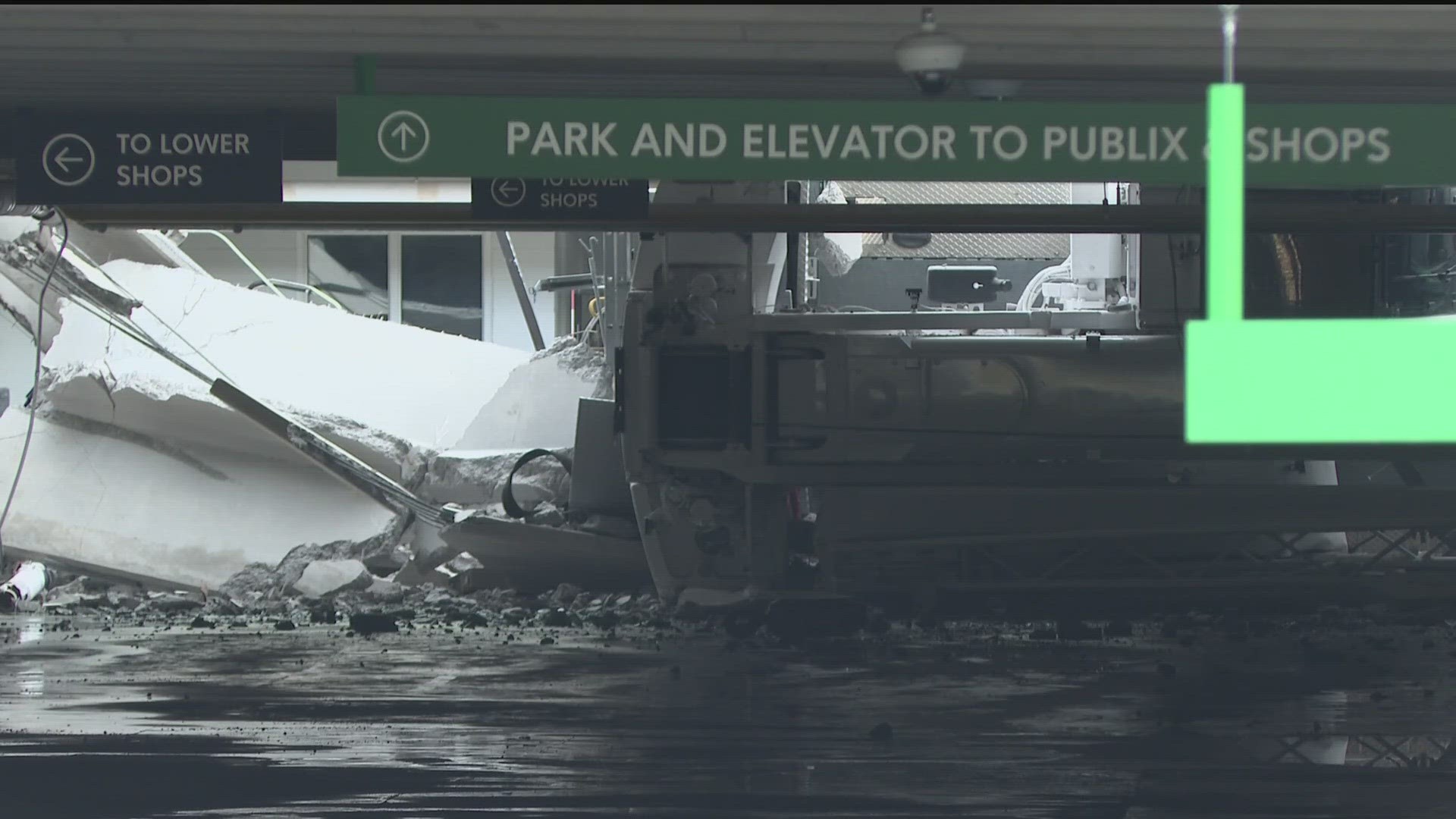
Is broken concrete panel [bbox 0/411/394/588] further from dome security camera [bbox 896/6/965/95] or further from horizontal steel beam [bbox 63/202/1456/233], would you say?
dome security camera [bbox 896/6/965/95]

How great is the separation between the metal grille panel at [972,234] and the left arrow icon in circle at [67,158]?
26.7 feet

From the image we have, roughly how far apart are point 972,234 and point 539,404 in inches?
190

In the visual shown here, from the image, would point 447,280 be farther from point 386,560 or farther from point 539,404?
point 386,560

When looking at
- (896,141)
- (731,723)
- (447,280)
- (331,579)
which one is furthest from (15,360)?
(896,141)

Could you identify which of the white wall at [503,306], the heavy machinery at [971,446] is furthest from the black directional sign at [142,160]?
the white wall at [503,306]

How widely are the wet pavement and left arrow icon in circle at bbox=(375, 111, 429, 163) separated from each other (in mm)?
2868

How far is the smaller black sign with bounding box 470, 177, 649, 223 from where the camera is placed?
11.1m

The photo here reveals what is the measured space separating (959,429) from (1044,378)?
0.77 metres

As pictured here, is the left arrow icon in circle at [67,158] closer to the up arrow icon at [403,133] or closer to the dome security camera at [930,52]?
the up arrow icon at [403,133]

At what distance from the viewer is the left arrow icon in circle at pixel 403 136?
28.1 feet

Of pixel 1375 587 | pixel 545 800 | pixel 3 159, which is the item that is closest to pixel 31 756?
pixel 545 800

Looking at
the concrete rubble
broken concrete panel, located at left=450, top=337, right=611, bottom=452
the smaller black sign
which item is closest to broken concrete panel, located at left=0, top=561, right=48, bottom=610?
the concrete rubble
